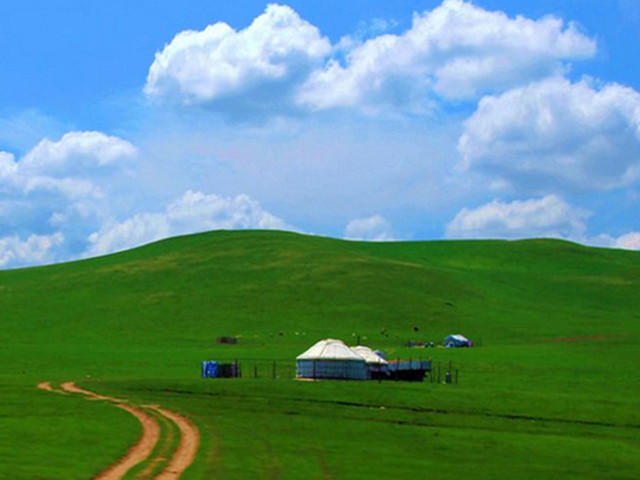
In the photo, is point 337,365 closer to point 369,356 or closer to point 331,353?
point 331,353

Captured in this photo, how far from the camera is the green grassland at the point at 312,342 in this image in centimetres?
4100

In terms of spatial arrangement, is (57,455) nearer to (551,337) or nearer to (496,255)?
(551,337)

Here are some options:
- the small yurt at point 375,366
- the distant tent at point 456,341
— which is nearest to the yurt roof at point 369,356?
the small yurt at point 375,366

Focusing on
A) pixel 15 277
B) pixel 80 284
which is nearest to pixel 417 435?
pixel 80 284

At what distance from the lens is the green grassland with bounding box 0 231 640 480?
41.0m

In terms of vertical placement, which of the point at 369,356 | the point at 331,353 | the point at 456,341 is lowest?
the point at 369,356

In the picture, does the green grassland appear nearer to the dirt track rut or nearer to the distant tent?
the dirt track rut

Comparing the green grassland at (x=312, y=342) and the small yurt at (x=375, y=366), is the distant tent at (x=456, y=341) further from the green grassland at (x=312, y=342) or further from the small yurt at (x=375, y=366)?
the small yurt at (x=375, y=366)

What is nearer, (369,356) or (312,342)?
(369,356)

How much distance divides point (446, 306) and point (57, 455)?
10892cm

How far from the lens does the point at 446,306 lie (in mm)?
141250

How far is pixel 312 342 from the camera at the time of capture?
114688 millimetres

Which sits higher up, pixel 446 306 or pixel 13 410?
pixel 446 306

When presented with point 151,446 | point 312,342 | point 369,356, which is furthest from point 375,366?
point 151,446
